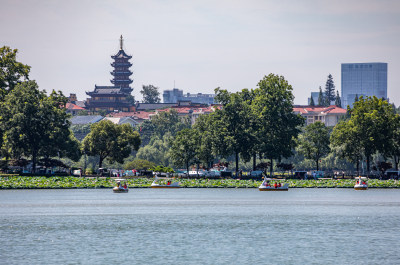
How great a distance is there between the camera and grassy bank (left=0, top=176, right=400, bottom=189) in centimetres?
11056

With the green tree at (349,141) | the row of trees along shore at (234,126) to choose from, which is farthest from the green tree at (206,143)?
the green tree at (349,141)

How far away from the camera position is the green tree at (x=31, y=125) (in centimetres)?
12525

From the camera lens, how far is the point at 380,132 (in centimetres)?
12988

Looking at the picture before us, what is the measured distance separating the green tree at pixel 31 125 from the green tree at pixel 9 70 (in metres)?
3.31

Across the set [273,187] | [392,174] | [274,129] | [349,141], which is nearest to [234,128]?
[274,129]

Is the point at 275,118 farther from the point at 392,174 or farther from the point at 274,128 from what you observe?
the point at 392,174

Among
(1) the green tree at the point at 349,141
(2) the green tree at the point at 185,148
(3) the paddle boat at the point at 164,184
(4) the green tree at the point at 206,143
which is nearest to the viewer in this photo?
(3) the paddle boat at the point at 164,184

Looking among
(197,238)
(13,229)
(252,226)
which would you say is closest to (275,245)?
(197,238)

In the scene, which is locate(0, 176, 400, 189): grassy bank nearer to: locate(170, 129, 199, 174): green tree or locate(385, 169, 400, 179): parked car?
locate(385, 169, 400, 179): parked car

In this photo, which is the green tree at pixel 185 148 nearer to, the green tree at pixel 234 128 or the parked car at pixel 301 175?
the green tree at pixel 234 128

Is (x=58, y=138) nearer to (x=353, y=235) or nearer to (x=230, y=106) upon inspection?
(x=230, y=106)

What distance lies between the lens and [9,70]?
135125 mm

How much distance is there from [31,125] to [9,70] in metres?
14.6

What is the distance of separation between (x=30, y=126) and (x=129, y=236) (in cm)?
7308
